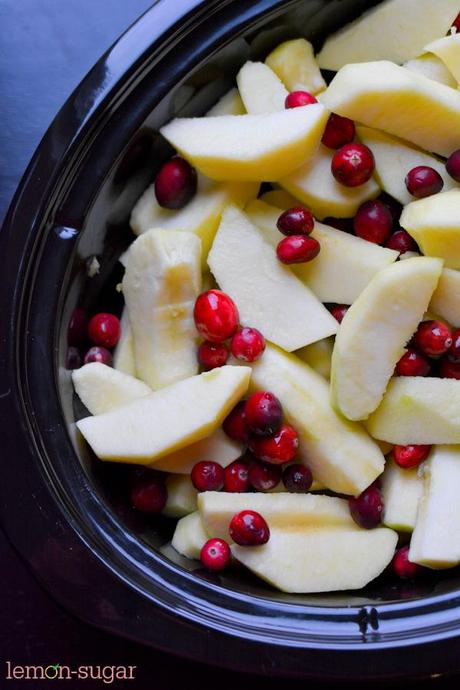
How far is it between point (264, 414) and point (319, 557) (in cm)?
26

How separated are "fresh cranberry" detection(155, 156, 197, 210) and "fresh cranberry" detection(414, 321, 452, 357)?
0.47 metres

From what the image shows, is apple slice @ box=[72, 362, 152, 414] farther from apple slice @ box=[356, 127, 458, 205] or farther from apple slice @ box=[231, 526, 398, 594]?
apple slice @ box=[356, 127, 458, 205]

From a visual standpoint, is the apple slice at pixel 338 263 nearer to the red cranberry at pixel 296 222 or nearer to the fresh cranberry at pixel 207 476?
the red cranberry at pixel 296 222

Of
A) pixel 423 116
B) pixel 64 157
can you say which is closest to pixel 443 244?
pixel 423 116

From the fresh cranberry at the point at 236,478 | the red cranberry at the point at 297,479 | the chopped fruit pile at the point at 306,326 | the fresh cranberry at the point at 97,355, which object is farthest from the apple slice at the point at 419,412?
the fresh cranberry at the point at 97,355

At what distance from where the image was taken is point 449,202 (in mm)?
1455

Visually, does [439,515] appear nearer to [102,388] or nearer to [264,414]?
[264,414]

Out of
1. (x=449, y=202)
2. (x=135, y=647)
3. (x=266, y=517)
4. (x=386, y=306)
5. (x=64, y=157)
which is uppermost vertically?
(x=64, y=157)

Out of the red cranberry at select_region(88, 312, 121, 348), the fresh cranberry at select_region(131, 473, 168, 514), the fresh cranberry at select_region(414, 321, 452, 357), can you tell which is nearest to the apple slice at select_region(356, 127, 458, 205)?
the fresh cranberry at select_region(414, 321, 452, 357)

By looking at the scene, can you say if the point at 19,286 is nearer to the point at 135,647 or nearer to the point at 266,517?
the point at 266,517

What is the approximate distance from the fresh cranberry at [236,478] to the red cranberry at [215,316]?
23 centimetres

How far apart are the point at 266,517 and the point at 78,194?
0.62 meters

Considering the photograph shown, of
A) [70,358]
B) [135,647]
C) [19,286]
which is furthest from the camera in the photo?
[135,647]

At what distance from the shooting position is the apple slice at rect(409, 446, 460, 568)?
4.66ft
